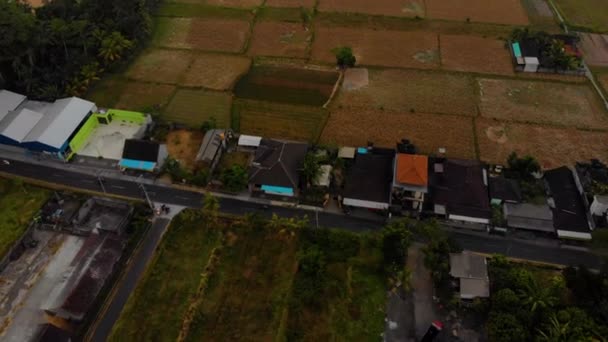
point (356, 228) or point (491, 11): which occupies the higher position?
point (491, 11)

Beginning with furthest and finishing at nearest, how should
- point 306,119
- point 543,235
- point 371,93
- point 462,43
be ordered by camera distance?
point 462,43
point 371,93
point 306,119
point 543,235

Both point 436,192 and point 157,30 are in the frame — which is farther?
point 157,30

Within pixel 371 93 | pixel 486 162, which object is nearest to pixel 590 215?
pixel 486 162

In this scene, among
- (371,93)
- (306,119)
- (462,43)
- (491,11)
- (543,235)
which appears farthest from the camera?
(491,11)

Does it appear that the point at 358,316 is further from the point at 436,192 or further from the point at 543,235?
the point at 543,235

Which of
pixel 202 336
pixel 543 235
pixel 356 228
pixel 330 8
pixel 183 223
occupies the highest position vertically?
pixel 330 8

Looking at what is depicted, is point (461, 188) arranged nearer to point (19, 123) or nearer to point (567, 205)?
point (567, 205)
